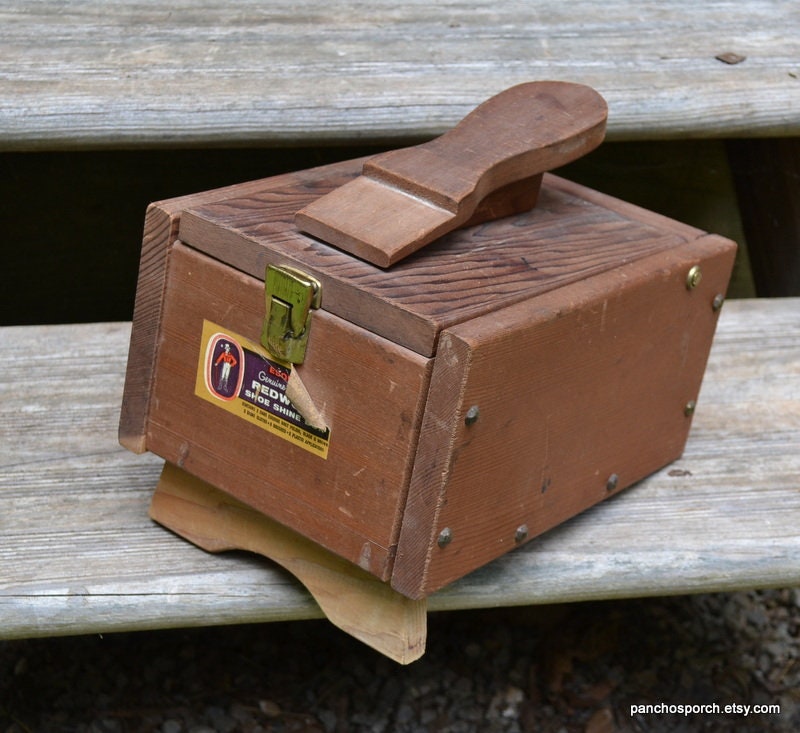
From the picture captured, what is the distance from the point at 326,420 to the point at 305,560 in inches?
7.2

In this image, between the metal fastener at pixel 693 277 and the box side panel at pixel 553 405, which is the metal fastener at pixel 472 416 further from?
the metal fastener at pixel 693 277

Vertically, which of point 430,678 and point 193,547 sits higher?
point 193,547

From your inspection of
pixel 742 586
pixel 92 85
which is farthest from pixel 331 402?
pixel 92 85

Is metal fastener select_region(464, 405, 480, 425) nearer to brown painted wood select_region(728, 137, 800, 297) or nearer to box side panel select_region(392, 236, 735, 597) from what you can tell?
box side panel select_region(392, 236, 735, 597)

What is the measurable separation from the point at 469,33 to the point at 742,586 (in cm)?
94

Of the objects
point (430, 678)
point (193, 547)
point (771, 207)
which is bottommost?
point (430, 678)

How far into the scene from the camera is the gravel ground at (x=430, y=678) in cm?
159

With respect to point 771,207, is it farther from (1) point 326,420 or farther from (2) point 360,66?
(1) point 326,420

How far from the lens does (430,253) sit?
1107mm

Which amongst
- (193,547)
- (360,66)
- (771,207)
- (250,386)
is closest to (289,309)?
(250,386)

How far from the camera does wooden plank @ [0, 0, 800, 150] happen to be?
153 centimetres

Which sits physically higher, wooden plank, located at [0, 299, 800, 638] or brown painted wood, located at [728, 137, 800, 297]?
brown painted wood, located at [728, 137, 800, 297]

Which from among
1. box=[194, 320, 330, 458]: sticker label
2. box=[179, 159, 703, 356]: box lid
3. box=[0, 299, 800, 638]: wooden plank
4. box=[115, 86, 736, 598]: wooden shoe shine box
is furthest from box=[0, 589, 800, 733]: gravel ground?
box=[179, 159, 703, 356]: box lid

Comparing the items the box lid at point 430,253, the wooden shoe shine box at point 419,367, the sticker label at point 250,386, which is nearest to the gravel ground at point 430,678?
the wooden shoe shine box at point 419,367
